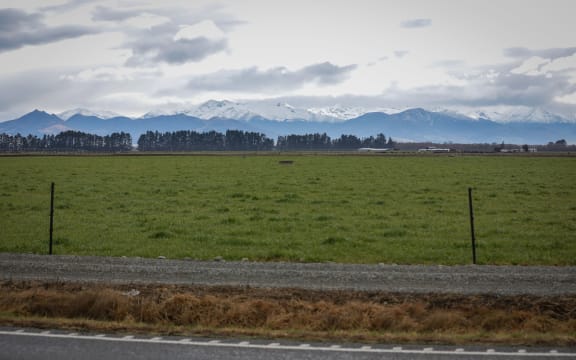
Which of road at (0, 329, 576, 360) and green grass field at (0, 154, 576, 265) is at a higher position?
green grass field at (0, 154, 576, 265)

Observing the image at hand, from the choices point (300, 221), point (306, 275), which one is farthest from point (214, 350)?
point (300, 221)

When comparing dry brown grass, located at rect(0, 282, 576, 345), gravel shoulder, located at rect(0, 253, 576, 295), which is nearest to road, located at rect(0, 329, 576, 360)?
dry brown grass, located at rect(0, 282, 576, 345)

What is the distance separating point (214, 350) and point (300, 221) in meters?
16.5

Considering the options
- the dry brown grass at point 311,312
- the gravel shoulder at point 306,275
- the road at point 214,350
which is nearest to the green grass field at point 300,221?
the gravel shoulder at point 306,275

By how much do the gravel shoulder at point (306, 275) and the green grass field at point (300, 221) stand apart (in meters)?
1.90

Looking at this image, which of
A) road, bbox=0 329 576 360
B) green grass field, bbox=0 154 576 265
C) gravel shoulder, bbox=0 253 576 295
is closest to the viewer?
road, bbox=0 329 576 360

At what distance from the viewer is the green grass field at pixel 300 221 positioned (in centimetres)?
1764

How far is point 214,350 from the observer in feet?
27.7

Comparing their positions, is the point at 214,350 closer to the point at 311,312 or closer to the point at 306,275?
the point at 311,312

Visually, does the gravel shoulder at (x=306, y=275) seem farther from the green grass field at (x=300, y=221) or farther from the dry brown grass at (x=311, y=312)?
the green grass field at (x=300, y=221)

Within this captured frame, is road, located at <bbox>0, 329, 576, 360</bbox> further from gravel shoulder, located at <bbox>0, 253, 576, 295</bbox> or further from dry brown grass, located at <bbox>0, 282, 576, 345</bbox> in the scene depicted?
gravel shoulder, located at <bbox>0, 253, 576, 295</bbox>

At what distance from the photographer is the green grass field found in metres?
17.6

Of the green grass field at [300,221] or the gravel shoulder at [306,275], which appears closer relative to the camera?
the gravel shoulder at [306,275]

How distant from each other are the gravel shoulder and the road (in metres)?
3.44
